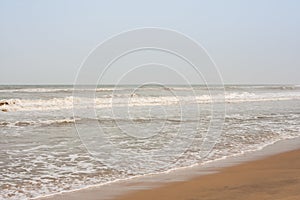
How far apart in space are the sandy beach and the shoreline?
160mm

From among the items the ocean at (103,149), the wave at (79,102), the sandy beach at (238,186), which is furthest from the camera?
the wave at (79,102)

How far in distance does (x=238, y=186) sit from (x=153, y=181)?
1301mm

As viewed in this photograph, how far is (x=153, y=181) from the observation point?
6336 mm

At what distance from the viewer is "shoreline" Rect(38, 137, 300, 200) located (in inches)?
217

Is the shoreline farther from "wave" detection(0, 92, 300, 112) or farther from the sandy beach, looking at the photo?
"wave" detection(0, 92, 300, 112)

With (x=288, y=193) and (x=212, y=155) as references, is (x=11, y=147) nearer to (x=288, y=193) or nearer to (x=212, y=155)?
(x=212, y=155)

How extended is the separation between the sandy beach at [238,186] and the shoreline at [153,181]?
160 mm

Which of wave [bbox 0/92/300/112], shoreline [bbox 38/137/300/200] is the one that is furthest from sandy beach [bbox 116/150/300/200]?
wave [bbox 0/92/300/112]

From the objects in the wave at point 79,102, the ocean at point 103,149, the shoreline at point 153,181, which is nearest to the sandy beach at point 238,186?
the shoreline at point 153,181

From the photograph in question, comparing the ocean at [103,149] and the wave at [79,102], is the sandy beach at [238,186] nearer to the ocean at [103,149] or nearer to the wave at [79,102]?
the ocean at [103,149]

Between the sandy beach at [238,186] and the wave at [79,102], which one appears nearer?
the sandy beach at [238,186]

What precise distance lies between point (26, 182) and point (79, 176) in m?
0.84

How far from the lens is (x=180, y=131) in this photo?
13.0 metres

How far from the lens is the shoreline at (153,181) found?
551 centimetres
